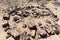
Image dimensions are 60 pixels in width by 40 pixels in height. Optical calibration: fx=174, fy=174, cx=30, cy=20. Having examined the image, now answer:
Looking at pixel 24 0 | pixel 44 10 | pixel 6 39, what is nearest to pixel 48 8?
Result: pixel 44 10

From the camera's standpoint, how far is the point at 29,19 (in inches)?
231

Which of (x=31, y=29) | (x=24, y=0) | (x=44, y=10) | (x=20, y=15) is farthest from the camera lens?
(x=24, y=0)

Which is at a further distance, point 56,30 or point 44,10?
point 44,10

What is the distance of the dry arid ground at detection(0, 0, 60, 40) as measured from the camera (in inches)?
205

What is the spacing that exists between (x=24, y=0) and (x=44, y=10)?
3.18ft

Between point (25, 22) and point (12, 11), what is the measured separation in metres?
0.76

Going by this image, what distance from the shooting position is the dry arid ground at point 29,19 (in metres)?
5.20

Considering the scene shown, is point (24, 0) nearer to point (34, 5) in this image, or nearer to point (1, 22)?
point (34, 5)

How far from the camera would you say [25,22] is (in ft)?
18.7

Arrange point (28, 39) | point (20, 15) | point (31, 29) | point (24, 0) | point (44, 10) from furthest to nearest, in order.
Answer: point (24, 0) → point (44, 10) → point (20, 15) → point (31, 29) → point (28, 39)

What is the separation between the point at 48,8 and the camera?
21.8 ft

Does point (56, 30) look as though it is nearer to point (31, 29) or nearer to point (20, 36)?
point (31, 29)

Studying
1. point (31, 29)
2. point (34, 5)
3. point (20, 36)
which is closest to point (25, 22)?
point (31, 29)

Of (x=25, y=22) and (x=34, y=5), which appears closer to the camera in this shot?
(x=25, y=22)
